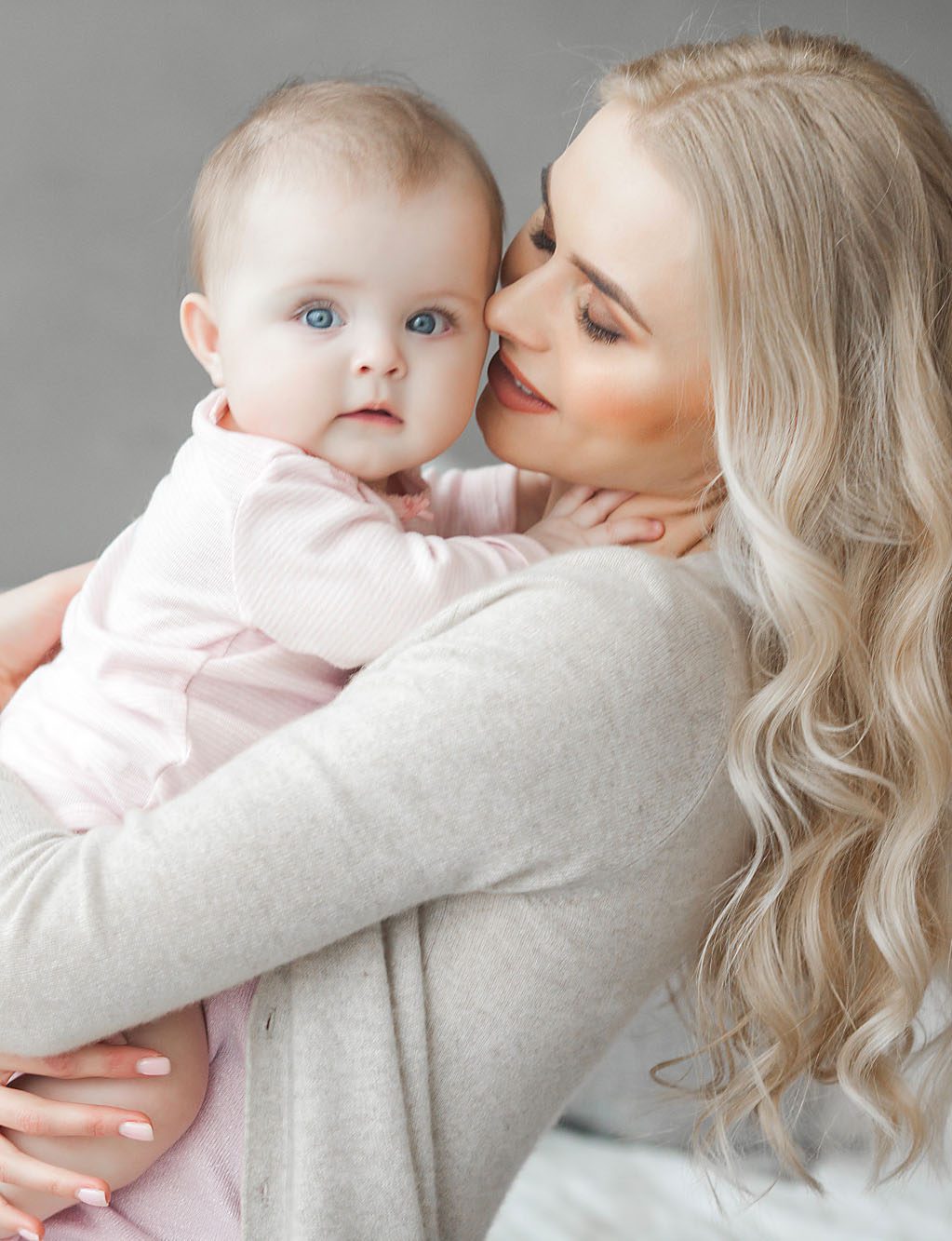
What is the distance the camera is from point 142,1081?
1.16 m

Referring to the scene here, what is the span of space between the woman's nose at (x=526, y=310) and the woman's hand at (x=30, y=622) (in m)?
0.60

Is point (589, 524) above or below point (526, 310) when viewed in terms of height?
below

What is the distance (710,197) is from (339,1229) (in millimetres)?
947

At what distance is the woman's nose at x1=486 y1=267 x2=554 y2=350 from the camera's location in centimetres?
132

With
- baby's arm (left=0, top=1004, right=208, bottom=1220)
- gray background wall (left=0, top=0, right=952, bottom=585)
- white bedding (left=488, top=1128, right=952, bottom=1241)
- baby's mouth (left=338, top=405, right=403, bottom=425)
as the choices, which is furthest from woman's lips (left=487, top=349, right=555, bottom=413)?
gray background wall (left=0, top=0, right=952, bottom=585)

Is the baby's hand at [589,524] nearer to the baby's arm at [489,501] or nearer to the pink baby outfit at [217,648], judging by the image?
the pink baby outfit at [217,648]

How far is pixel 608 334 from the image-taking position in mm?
1285

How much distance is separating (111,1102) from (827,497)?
2.71 feet

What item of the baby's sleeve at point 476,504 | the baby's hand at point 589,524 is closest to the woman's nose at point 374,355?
the baby's hand at point 589,524

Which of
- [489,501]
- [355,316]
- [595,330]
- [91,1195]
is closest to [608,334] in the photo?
[595,330]

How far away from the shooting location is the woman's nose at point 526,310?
4.32 feet

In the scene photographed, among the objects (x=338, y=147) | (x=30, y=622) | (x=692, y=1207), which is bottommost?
(x=692, y=1207)

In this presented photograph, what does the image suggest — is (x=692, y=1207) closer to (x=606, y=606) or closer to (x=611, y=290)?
(x=606, y=606)

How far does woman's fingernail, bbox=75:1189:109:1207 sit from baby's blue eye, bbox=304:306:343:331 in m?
0.81
